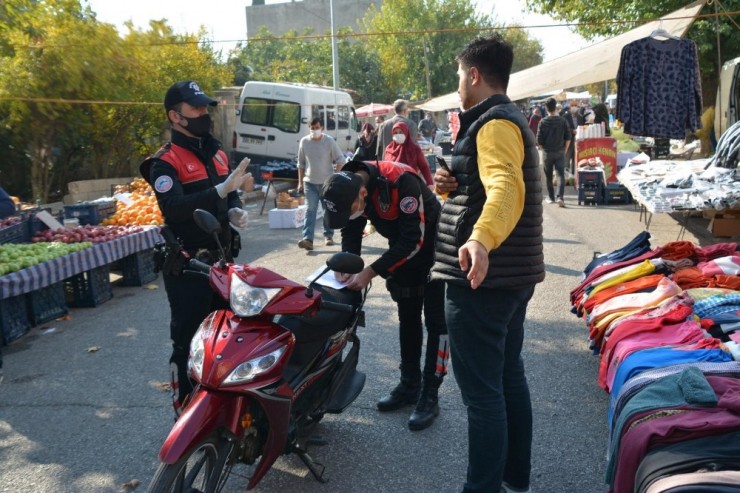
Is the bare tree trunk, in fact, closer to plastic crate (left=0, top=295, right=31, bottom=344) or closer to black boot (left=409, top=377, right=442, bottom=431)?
plastic crate (left=0, top=295, right=31, bottom=344)

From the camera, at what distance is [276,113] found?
1948cm

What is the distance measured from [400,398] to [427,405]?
268 mm

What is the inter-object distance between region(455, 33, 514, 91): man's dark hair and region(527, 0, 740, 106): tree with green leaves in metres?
11.8

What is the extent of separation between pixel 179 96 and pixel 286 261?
571 centimetres

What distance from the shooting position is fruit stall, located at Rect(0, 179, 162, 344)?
6.29m

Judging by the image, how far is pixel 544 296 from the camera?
6980 mm

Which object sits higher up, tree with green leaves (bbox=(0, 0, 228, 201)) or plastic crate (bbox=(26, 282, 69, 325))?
tree with green leaves (bbox=(0, 0, 228, 201))

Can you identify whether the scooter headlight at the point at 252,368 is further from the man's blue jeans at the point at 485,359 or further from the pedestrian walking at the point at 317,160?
the pedestrian walking at the point at 317,160

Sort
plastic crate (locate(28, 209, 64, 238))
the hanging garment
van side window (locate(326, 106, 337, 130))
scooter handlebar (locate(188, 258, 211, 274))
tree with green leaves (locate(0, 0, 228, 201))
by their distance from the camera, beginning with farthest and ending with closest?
1. van side window (locate(326, 106, 337, 130))
2. tree with green leaves (locate(0, 0, 228, 201))
3. the hanging garment
4. plastic crate (locate(28, 209, 64, 238))
5. scooter handlebar (locate(188, 258, 211, 274))

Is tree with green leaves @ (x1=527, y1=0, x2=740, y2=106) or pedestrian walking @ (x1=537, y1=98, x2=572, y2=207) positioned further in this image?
tree with green leaves @ (x1=527, y1=0, x2=740, y2=106)

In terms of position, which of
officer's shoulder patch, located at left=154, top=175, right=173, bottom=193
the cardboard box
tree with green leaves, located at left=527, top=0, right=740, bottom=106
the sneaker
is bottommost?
the sneaker

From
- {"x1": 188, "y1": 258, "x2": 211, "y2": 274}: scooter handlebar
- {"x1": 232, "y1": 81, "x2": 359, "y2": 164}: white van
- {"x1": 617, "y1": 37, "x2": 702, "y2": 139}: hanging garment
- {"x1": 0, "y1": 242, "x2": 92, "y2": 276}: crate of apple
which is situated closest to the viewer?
{"x1": 188, "y1": 258, "x2": 211, "y2": 274}: scooter handlebar

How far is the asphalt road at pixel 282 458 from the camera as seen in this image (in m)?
3.62

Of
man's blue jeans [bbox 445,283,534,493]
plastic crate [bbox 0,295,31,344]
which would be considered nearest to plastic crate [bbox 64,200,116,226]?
plastic crate [bbox 0,295,31,344]
